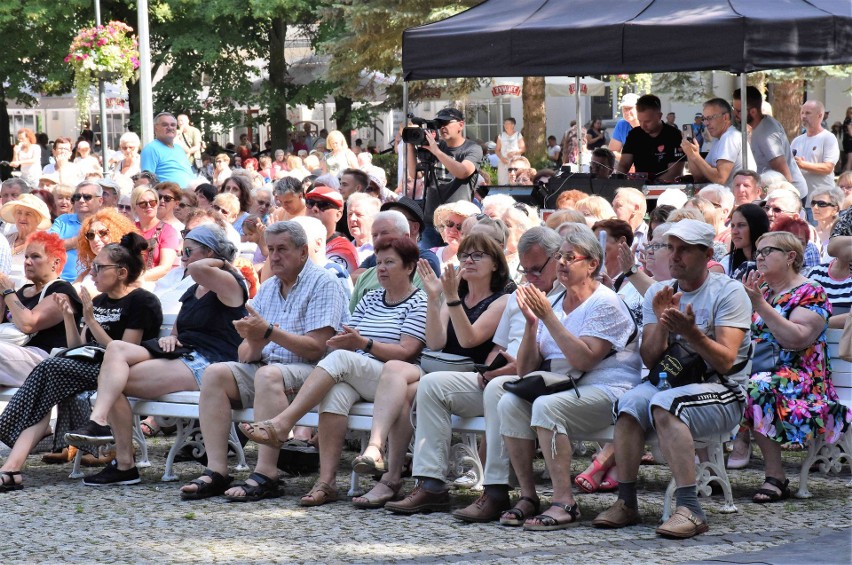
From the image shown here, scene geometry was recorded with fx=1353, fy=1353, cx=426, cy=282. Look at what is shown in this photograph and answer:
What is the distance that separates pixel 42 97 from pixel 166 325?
42936 mm

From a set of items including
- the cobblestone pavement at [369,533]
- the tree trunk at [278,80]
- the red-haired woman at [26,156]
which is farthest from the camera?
the tree trunk at [278,80]

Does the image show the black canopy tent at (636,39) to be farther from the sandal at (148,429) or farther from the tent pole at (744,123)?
the sandal at (148,429)

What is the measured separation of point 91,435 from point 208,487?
0.91 m

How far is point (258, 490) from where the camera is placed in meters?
7.02

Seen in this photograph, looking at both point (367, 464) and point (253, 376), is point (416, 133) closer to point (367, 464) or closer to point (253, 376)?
point (253, 376)

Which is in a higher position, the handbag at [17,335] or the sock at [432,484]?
the handbag at [17,335]

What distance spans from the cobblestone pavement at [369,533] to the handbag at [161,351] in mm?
785

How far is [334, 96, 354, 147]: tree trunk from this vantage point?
3141 centimetres

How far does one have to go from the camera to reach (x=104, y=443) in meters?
7.53

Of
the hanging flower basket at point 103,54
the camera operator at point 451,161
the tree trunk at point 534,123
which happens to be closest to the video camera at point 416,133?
the camera operator at point 451,161

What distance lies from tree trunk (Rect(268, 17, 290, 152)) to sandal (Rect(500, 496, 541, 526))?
86.4 ft

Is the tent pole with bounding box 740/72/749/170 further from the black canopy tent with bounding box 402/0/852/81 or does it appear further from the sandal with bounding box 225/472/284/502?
the sandal with bounding box 225/472/284/502

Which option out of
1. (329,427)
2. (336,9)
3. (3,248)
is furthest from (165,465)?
(336,9)

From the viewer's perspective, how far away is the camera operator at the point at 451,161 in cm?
1113
